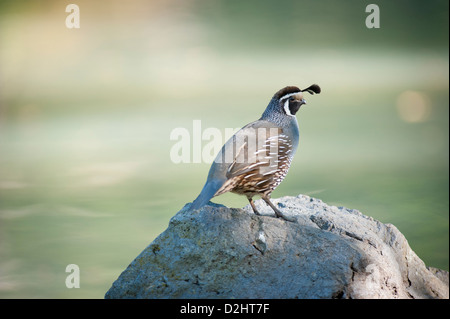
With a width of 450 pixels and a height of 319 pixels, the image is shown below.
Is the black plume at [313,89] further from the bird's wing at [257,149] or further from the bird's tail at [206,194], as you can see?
the bird's tail at [206,194]

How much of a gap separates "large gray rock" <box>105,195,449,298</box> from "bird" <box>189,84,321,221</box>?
0.25 metres

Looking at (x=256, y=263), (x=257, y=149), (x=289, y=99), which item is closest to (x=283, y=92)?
(x=289, y=99)

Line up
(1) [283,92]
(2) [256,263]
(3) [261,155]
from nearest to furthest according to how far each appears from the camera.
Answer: (2) [256,263], (3) [261,155], (1) [283,92]

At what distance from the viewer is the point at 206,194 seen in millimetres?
4789

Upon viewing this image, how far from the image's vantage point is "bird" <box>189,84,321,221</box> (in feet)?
16.0

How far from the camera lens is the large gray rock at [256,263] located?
4637 mm

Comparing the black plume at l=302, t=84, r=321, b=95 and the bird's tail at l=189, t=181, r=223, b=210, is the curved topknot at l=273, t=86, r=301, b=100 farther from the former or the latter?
the bird's tail at l=189, t=181, r=223, b=210

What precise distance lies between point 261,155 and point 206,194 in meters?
0.61

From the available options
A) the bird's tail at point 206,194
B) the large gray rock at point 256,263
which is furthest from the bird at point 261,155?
the large gray rock at point 256,263

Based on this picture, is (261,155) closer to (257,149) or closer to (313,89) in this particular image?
(257,149)

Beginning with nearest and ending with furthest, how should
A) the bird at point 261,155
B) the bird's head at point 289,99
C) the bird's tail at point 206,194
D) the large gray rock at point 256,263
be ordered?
the large gray rock at point 256,263 < the bird's tail at point 206,194 < the bird at point 261,155 < the bird's head at point 289,99
